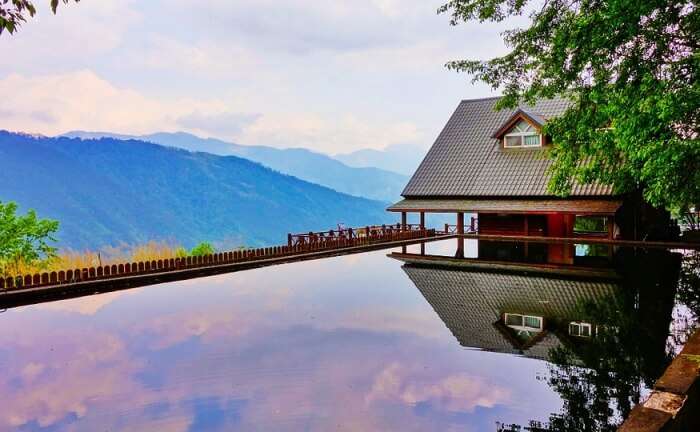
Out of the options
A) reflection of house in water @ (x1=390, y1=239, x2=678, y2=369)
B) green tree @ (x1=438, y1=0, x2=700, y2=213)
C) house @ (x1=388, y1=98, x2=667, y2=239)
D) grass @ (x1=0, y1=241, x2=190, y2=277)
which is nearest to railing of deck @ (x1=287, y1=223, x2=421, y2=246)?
house @ (x1=388, y1=98, x2=667, y2=239)

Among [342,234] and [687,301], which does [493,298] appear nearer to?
[687,301]

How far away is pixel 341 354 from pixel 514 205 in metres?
15.9

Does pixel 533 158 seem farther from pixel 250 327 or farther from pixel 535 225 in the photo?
pixel 250 327

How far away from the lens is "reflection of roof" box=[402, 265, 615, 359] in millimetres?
9039

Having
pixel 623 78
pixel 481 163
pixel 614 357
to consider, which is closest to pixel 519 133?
pixel 481 163

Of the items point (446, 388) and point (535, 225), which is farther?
point (535, 225)

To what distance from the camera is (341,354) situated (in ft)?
26.8

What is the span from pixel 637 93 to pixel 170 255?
555 inches

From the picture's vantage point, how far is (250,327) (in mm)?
9750

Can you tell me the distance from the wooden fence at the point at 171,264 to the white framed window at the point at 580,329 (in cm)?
971

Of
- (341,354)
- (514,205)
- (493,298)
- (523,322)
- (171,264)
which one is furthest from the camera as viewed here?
(514,205)

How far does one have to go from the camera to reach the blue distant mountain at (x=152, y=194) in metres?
80.5

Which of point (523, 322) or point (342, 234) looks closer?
point (523, 322)

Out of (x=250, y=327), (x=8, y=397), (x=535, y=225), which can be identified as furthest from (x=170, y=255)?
(x=535, y=225)
